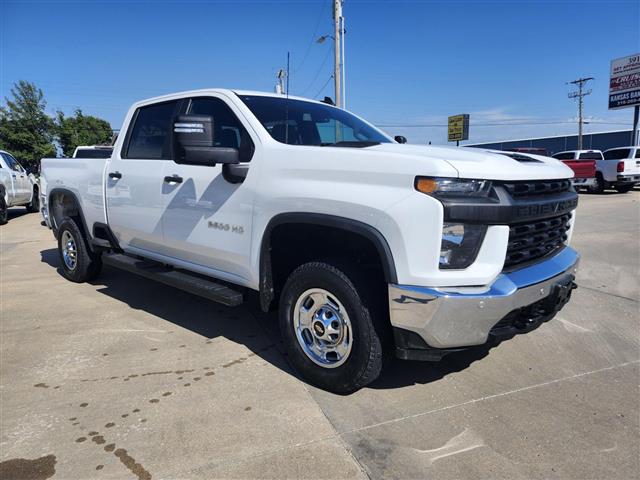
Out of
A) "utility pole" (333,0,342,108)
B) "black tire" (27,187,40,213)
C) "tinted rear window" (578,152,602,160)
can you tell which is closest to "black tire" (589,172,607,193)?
"tinted rear window" (578,152,602,160)

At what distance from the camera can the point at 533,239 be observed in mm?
2869

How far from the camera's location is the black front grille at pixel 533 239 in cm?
271

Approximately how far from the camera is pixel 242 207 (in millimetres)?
3367

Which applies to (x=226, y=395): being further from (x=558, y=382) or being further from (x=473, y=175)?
(x=558, y=382)

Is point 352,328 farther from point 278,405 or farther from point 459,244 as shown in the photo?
point 459,244

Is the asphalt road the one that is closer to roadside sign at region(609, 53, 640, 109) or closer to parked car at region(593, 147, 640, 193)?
parked car at region(593, 147, 640, 193)

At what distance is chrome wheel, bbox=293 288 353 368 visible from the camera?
295cm

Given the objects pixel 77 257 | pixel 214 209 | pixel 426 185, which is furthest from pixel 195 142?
pixel 77 257

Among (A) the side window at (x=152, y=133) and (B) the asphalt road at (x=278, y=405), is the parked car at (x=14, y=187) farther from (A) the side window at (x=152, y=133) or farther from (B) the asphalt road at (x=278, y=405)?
(A) the side window at (x=152, y=133)

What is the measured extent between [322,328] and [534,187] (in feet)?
5.10

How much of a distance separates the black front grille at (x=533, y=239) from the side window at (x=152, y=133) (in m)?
2.93

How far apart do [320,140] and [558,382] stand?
252cm

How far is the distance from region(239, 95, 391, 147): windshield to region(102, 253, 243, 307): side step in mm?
1218

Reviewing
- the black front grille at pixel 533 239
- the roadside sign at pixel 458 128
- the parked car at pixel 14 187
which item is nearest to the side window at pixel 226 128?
the black front grille at pixel 533 239
